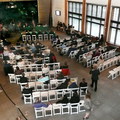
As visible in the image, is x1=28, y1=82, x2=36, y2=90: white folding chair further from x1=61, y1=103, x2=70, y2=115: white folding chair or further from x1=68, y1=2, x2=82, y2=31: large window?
x1=68, y1=2, x2=82, y2=31: large window

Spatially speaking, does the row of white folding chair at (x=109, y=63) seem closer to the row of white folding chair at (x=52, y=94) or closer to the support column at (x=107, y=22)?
the row of white folding chair at (x=52, y=94)

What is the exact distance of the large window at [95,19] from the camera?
664 inches

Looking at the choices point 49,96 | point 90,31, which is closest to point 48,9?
point 90,31

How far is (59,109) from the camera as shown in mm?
8133

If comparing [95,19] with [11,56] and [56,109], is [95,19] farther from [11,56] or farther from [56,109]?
[56,109]

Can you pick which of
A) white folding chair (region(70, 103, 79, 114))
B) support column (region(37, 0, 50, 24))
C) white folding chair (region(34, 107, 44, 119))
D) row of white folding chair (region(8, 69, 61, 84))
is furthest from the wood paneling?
white folding chair (region(34, 107, 44, 119))

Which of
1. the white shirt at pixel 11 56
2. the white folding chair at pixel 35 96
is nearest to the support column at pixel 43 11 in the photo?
the white shirt at pixel 11 56

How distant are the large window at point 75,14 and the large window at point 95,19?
52.5 inches

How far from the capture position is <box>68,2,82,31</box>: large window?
64.4 feet

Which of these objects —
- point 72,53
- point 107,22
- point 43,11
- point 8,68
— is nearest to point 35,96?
point 8,68

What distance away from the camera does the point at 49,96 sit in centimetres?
888

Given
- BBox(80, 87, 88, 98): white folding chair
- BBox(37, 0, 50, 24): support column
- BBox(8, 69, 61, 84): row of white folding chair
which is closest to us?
BBox(80, 87, 88, 98): white folding chair

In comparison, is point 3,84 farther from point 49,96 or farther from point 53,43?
point 53,43

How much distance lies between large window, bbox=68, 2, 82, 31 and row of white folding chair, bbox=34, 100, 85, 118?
13.4m
